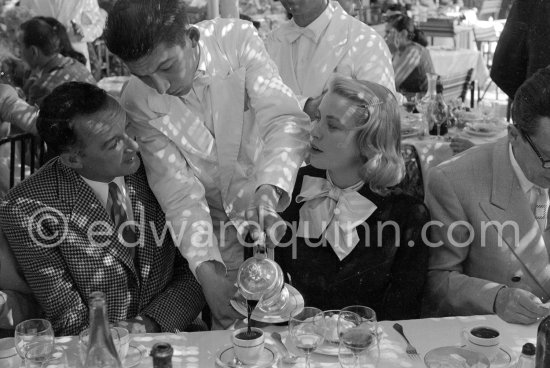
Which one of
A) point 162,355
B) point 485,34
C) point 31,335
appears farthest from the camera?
point 485,34

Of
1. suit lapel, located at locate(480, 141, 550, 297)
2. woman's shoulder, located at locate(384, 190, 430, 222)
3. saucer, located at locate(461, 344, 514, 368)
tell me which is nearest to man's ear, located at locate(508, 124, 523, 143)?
suit lapel, located at locate(480, 141, 550, 297)

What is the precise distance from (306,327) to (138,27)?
93 centimetres

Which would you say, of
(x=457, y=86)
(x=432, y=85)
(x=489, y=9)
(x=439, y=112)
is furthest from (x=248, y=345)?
(x=489, y=9)

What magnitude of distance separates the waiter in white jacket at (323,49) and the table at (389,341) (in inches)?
62.8

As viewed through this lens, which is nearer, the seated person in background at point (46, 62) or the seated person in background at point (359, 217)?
the seated person in background at point (359, 217)

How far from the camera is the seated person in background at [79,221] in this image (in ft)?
7.13

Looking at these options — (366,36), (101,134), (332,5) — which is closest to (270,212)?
(101,134)

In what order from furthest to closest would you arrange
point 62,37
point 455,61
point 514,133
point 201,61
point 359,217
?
point 455,61
point 62,37
point 359,217
point 201,61
point 514,133

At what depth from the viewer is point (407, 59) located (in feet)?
19.8

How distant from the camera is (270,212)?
2020 millimetres

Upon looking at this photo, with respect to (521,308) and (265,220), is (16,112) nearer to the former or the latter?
(265,220)

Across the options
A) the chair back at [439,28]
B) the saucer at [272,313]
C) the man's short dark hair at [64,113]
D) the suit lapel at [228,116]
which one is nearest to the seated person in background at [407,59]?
the chair back at [439,28]

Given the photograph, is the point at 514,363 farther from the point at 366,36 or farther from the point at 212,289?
the point at 366,36

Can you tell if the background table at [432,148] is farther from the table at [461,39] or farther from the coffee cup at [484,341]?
the table at [461,39]
